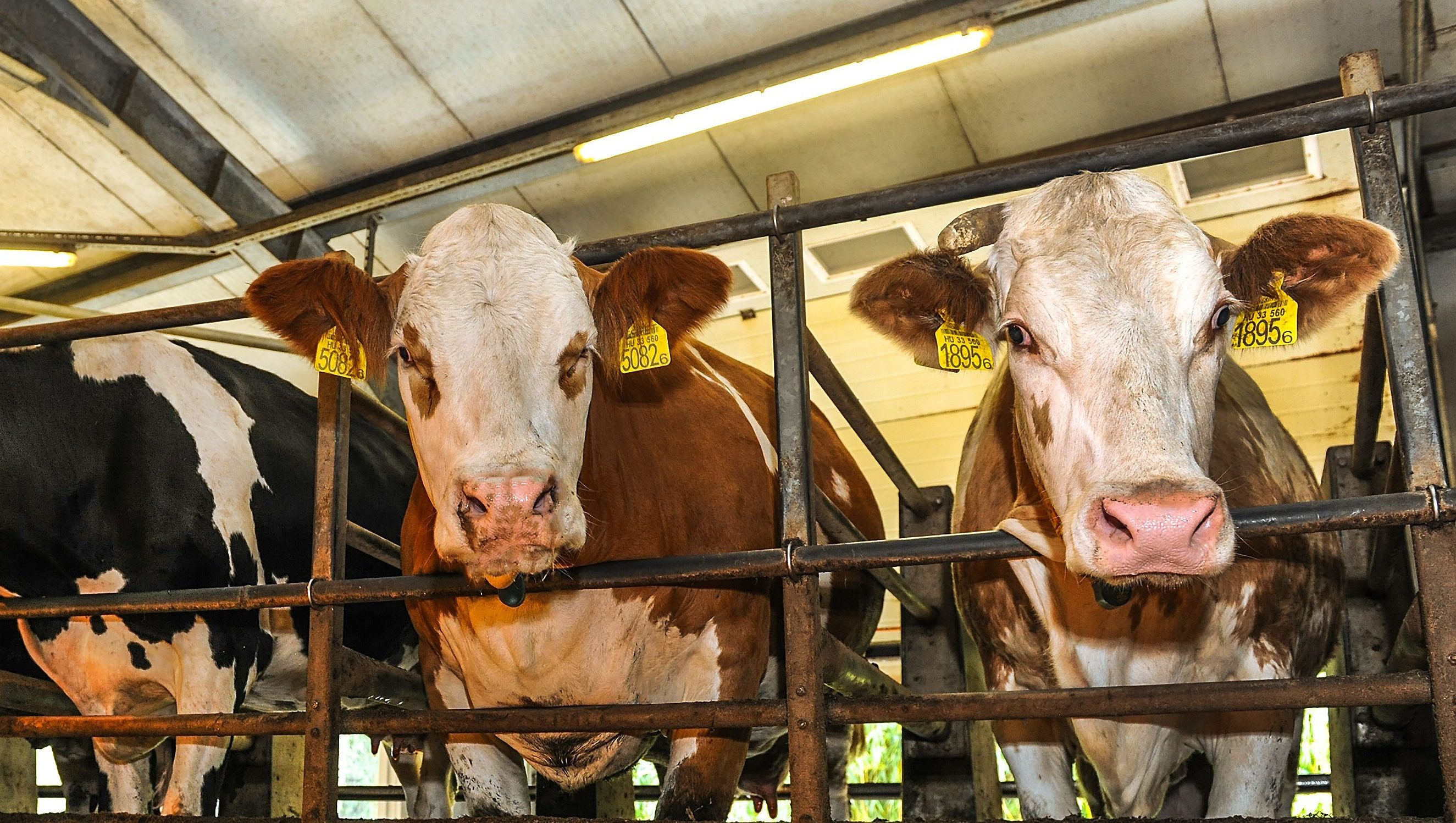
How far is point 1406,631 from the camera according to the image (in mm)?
2713

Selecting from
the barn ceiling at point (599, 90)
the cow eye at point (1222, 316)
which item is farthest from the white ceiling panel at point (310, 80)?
the cow eye at point (1222, 316)

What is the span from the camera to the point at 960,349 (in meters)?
3.03

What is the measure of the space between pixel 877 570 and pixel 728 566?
4.79 feet

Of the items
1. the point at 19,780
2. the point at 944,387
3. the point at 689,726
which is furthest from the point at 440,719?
the point at 944,387

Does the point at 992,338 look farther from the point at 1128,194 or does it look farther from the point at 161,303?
the point at 161,303

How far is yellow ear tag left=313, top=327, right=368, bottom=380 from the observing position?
10.1 ft

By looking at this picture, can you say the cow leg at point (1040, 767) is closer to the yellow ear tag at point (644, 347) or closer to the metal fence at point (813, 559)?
the metal fence at point (813, 559)

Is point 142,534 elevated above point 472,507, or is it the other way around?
point 142,534

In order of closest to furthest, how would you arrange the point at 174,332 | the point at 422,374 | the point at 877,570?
1. the point at 422,374
2. the point at 877,570
3. the point at 174,332

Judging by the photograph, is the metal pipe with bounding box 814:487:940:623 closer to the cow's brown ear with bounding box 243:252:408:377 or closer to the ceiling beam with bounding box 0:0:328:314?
the cow's brown ear with bounding box 243:252:408:377

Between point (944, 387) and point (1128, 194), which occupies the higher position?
point (944, 387)

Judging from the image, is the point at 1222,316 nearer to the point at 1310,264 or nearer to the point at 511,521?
the point at 1310,264

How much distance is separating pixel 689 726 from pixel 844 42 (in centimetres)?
491

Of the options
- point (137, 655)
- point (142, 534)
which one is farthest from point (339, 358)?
point (137, 655)
